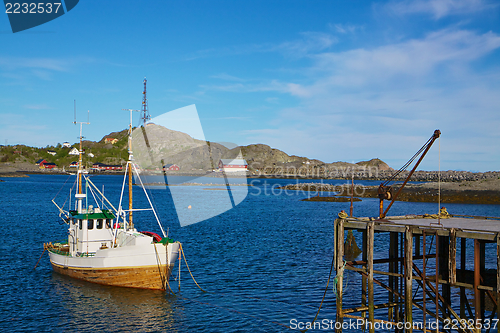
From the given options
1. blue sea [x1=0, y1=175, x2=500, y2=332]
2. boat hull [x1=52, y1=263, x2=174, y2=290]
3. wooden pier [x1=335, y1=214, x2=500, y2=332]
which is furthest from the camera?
boat hull [x1=52, y1=263, x2=174, y2=290]

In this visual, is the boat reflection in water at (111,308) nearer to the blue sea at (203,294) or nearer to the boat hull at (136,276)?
the blue sea at (203,294)

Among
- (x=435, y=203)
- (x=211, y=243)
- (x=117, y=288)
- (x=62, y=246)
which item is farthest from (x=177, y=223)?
(x=435, y=203)

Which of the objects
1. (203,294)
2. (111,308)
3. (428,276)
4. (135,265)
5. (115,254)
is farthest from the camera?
(115,254)

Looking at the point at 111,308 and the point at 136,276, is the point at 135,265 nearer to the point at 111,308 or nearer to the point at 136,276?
the point at 136,276

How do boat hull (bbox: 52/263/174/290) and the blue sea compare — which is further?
boat hull (bbox: 52/263/174/290)

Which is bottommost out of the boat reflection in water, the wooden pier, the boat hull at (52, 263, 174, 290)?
the boat reflection in water

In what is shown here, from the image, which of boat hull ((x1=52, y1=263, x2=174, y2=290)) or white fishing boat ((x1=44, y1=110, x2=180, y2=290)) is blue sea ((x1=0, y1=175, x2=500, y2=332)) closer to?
boat hull ((x1=52, y1=263, x2=174, y2=290))

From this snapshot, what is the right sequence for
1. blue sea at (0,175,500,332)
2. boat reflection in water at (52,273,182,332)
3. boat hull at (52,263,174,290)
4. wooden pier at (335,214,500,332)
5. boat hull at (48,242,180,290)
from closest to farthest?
1. wooden pier at (335,214,500,332)
2. boat reflection in water at (52,273,182,332)
3. blue sea at (0,175,500,332)
4. boat hull at (48,242,180,290)
5. boat hull at (52,263,174,290)

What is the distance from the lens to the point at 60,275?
3192cm

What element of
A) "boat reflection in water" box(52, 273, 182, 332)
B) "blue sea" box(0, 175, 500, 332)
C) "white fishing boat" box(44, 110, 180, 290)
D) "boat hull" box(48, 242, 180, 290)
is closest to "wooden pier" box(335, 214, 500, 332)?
"blue sea" box(0, 175, 500, 332)

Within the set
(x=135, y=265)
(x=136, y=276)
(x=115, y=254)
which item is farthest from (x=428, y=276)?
(x=115, y=254)

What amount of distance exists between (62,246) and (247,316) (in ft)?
68.6

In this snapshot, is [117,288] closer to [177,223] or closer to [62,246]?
[62,246]

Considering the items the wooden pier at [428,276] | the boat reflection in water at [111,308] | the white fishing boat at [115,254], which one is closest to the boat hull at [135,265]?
the white fishing boat at [115,254]
